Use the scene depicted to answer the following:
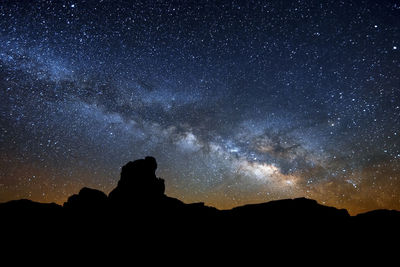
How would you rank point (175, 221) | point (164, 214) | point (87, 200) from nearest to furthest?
point (175, 221), point (164, 214), point (87, 200)

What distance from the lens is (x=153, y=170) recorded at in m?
39.1

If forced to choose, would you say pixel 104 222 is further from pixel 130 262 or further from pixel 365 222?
pixel 365 222

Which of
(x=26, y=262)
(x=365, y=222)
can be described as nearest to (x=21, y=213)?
(x=26, y=262)

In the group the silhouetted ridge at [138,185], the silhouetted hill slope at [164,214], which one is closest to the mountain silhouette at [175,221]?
the silhouetted hill slope at [164,214]

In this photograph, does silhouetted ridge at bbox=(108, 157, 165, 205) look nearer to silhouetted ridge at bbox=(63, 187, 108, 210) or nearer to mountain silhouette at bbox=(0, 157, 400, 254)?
mountain silhouette at bbox=(0, 157, 400, 254)

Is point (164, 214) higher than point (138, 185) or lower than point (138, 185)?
lower

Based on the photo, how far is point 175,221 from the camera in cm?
3130

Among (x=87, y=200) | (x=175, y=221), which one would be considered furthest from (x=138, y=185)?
(x=175, y=221)

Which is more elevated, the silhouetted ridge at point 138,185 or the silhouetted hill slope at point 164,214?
the silhouetted ridge at point 138,185

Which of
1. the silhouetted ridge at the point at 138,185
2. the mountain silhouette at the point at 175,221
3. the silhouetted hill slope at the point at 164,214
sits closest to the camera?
the mountain silhouette at the point at 175,221

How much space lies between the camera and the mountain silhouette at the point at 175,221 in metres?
27.7

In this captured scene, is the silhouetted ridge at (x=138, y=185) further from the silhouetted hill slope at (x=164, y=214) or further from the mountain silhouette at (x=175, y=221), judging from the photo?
the mountain silhouette at (x=175, y=221)

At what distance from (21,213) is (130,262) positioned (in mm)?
20539

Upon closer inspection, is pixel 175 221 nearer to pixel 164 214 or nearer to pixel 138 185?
pixel 164 214
